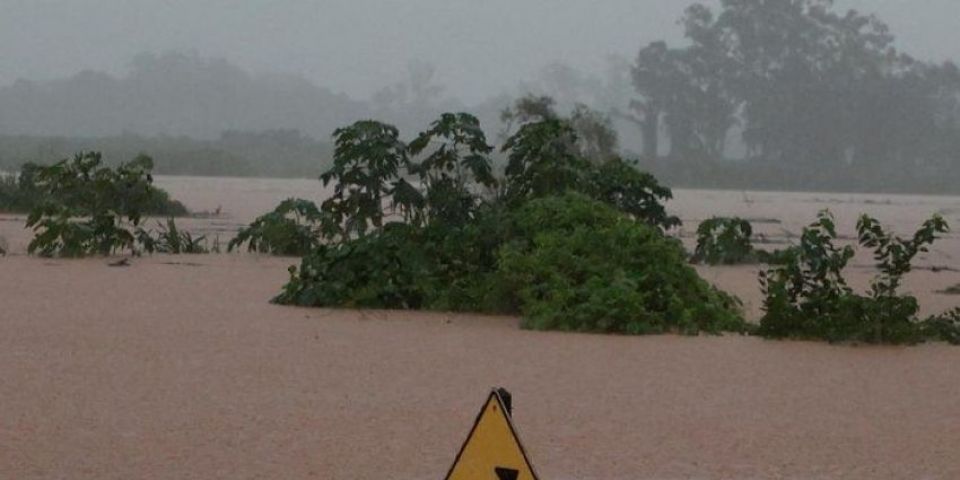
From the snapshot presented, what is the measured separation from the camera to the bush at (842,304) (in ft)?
33.4

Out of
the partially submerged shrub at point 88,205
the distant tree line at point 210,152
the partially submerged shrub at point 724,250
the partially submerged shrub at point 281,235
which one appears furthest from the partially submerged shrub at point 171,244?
the distant tree line at point 210,152

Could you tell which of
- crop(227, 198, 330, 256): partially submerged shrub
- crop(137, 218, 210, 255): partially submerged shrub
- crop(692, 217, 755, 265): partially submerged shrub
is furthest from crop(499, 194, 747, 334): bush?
crop(137, 218, 210, 255): partially submerged shrub

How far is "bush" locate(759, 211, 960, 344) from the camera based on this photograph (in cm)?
1017

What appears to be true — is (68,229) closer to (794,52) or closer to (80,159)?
(80,159)

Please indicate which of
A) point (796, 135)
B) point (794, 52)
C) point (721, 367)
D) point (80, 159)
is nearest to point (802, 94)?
point (796, 135)

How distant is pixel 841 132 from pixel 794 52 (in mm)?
9625

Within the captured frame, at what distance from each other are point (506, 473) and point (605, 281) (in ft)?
22.9

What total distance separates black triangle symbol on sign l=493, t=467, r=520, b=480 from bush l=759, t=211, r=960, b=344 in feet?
21.7

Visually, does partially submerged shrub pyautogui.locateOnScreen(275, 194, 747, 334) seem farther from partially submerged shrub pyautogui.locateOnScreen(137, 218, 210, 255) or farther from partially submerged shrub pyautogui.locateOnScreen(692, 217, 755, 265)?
partially submerged shrub pyautogui.locateOnScreen(137, 218, 210, 255)

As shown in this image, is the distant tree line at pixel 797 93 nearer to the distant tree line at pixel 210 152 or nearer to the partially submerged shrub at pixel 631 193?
the distant tree line at pixel 210 152

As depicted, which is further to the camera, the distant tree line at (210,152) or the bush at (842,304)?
the distant tree line at (210,152)

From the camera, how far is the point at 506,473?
12.8ft

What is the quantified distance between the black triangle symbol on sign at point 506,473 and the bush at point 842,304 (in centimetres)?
662

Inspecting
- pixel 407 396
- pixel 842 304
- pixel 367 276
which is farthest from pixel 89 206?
pixel 407 396
